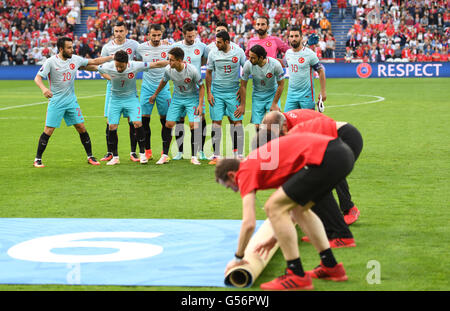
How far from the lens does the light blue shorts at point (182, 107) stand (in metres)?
11.0

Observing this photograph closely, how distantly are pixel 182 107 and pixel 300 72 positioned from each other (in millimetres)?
2093

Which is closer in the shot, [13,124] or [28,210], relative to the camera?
[28,210]

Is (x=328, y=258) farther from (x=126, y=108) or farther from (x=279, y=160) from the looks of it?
(x=126, y=108)

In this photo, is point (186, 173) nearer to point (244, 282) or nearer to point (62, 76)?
point (62, 76)

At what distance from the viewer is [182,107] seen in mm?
11039

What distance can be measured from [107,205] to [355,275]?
388 centimetres

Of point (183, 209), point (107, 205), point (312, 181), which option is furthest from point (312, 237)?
point (107, 205)

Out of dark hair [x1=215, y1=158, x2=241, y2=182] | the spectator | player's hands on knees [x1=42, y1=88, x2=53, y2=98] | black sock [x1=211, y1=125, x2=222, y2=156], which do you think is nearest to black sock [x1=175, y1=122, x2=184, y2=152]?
black sock [x1=211, y1=125, x2=222, y2=156]

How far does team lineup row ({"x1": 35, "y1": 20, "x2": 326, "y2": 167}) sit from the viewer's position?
10.5m

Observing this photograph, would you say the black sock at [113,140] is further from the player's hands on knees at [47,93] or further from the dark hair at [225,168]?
the dark hair at [225,168]

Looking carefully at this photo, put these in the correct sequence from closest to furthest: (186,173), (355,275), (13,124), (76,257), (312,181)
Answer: (312,181) < (355,275) < (76,257) < (186,173) < (13,124)

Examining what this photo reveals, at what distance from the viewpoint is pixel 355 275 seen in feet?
17.9

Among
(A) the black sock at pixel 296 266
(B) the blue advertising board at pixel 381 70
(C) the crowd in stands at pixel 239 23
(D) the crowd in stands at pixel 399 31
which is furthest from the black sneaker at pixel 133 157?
(D) the crowd in stands at pixel 399 31

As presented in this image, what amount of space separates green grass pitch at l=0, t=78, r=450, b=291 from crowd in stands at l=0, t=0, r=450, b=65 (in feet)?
51.7
